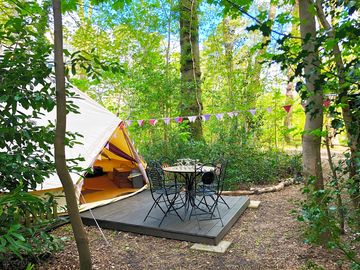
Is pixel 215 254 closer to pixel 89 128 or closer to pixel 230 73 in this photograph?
pixel 89 128

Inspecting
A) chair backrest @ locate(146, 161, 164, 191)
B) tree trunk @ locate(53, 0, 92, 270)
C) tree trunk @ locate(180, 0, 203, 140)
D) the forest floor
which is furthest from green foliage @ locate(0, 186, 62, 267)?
tree trunk @ locate(180, 0, 203, 140)

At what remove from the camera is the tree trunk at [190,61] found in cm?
713

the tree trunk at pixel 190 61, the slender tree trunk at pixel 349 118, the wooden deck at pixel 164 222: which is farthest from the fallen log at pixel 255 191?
the slender tree trunk at pixel 349 118

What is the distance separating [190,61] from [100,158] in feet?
13.0

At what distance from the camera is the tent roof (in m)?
4.18

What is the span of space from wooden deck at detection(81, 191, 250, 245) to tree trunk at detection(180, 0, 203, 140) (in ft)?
10.2

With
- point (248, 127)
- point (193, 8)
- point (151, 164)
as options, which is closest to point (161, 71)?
point (193, 8)

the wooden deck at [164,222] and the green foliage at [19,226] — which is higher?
the green foliage at [19,226]

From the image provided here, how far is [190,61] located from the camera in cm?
736

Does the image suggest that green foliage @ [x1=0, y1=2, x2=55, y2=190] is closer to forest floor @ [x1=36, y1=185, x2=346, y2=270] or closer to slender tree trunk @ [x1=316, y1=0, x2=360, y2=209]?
forest floor @ [x1=36, y1=185, x2=346, y2=270]

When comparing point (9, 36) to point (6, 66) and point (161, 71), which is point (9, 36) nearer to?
point (6, 66)

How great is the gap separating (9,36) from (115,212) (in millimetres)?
2812

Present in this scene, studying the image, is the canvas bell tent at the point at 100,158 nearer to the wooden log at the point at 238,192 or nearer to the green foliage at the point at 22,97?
the green foliage at the point at 22,97

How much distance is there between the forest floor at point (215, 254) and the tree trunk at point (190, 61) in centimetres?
378
